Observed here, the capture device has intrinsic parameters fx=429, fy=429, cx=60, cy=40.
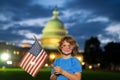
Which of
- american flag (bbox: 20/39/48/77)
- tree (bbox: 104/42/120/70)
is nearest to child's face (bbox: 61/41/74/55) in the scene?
american flag (bbox: 20/39/48/77)

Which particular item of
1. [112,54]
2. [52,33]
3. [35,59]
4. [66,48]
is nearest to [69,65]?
[66,48]

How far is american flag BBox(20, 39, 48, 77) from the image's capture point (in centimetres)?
1314

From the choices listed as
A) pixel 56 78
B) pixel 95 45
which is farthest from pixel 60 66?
pixel 95 45

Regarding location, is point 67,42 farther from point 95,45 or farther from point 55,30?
point 55,30

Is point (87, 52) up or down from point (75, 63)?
down

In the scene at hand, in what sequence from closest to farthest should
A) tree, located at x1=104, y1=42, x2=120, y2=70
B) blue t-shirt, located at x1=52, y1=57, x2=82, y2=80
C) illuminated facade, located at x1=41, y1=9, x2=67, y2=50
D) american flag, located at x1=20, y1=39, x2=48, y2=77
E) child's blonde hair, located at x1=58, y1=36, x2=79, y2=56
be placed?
blue t-shirt, located at x1=52, y1=57, x2=82, y2=80 < child's blonde hair, located at x1=58, y1=36, x2=79, y2=56 < american flag, located at x1=20, y1=39, x2=48, y2=77 < tree, located at x1=104, y1=42, x2=120, y2=70 < illuminated facade, located at x1=41, y1=9, x2=67, y2=50

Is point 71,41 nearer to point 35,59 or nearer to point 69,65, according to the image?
point 69,65

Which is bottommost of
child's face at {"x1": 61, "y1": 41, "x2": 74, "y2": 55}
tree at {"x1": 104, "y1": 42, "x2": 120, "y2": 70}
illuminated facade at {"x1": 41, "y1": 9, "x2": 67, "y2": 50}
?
tree at {"x1": 104, "y1": 42, "x2": 120, "y2": 70}

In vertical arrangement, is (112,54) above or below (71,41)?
below

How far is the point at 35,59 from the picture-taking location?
13.3 metres

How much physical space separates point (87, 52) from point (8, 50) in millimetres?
50479

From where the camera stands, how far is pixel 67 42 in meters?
5.96

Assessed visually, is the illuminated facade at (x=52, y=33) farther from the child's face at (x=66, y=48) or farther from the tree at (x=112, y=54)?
the child's face at (x=66, y=48)

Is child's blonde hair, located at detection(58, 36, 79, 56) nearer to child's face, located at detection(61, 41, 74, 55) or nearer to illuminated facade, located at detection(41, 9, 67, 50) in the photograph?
child's face, located at detection(61, 41, 74, 55)
